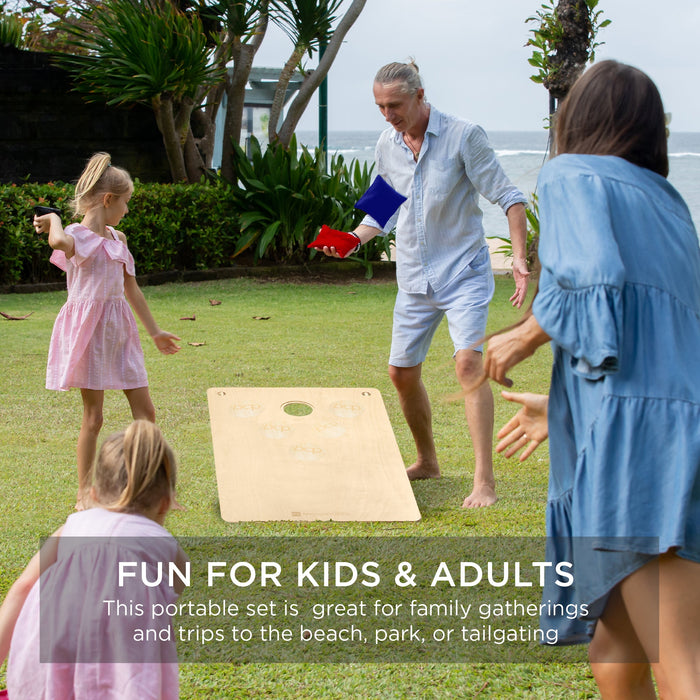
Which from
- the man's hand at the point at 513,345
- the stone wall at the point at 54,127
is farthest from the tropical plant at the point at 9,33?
the man's hand at the point at 513,345

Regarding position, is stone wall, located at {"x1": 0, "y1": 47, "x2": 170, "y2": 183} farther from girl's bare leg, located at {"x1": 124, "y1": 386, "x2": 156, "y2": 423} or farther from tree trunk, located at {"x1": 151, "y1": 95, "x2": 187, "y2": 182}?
girl's bare leg, located at {"x1": 124, "y1": 386, "x2": 156, "y2": 423}

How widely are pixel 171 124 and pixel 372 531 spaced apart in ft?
31.5

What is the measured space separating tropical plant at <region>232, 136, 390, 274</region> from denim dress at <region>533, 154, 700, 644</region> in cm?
1036

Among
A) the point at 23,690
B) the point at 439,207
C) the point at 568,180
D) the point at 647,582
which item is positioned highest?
the point at 568,180

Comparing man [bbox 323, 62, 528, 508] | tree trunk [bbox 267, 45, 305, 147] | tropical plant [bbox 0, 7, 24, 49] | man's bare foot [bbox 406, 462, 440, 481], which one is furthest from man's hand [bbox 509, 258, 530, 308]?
tropical plant [bbox 0, 7, 24, 49]

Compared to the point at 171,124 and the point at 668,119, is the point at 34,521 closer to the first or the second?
the point at 668,119

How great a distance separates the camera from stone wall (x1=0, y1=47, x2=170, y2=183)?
12.5 meters

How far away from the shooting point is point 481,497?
414 cm

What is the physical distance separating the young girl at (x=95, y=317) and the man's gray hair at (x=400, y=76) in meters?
1.19

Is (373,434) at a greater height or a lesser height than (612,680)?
lesser

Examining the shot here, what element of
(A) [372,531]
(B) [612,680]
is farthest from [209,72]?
(B) [612,680]

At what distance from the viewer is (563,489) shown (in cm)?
199

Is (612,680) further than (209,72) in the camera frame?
No

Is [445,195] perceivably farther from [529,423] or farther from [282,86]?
[282,86]
